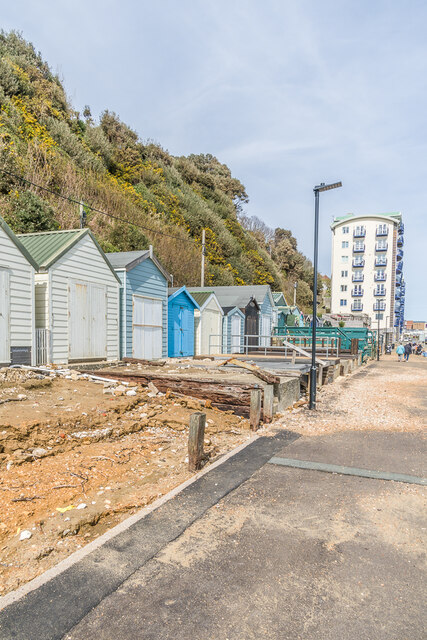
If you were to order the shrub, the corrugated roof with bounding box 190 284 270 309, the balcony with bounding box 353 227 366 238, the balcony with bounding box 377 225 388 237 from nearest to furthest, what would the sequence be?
the shrub < the corrugated roof with bounding box 190 284 270 309 < the balcony with bounding box 377 225 388 237 < the balcony with bounding box 353 227 366 238

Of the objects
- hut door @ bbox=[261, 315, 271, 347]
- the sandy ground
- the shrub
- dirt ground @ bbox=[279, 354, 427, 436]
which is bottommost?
dirt ground @ bbox=[279, 354, 427, 436]

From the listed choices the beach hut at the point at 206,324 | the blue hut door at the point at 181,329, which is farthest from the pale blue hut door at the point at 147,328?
the beach hut at the point at 206,324

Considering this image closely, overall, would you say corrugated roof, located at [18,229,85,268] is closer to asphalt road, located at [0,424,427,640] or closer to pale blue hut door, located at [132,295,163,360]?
pale blue hut door, located at [132,295,163,360]

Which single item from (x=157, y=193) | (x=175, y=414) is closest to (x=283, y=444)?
(x=175, y=414)

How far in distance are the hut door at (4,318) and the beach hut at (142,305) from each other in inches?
189

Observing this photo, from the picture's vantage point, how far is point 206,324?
23.0 m

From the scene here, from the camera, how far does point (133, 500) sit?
4.70 m

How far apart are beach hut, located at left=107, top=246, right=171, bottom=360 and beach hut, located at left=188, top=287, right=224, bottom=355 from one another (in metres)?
4.53

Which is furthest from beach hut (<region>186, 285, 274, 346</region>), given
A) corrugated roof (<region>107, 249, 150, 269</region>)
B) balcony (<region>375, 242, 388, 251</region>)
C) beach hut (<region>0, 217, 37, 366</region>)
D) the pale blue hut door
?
balcony (<region>375, 242, 388, 251</region>)

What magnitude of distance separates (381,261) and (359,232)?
7235mm

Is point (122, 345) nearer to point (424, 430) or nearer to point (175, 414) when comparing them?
point (175, 414)

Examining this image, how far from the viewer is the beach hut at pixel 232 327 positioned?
25716 millimetres

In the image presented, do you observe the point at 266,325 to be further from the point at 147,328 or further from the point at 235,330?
the point at 147,328

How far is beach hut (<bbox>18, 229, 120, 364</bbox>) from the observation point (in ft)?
38.4
